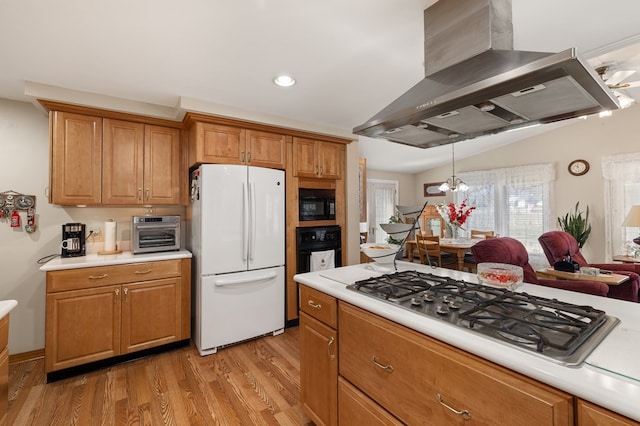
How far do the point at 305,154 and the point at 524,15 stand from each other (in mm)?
2249

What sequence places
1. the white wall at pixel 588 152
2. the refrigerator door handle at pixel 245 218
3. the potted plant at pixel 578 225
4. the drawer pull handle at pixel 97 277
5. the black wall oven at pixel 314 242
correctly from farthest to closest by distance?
the potted plant at pixel 578 225 < the white wall at pixel 588 152 < the black wall oven at pixel 314 242 < the refrigerator door handle at pixel 245 218 < the drawer pull handle at pixel 97 277

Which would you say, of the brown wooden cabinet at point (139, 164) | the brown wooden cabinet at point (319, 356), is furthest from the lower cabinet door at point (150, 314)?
the brown wooden cabinet at point (319, 356)

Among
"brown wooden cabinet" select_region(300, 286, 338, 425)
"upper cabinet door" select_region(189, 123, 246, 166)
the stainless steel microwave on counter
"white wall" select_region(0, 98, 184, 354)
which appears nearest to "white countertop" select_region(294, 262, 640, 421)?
"brown wooden cabinet" select_region(300, 286, 338, 425)

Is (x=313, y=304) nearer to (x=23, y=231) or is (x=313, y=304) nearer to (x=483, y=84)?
(x=483, y=84)

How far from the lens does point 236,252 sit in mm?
2779

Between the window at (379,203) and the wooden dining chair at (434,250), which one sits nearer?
the wooden dining chair at (434,250)

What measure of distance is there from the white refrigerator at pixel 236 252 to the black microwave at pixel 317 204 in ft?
1.00

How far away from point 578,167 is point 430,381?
5.51 meters

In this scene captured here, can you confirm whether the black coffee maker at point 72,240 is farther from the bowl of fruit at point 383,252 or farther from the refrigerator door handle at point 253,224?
the bowl of fruit at point 383,252

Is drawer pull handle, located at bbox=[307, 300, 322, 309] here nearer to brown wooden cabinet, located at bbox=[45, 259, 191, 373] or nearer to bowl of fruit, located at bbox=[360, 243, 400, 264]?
bowl of fruit, located at bbox=[360, 243, 400, 264]

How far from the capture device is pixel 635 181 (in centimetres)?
407

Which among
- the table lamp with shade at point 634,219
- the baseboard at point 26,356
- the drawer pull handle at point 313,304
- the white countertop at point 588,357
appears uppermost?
the table lamp with shade at point 634,219

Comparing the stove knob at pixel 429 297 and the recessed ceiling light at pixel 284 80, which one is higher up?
the recessed ceiling light at pixel 284 80

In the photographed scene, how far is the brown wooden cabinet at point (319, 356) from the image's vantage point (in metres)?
1.48
